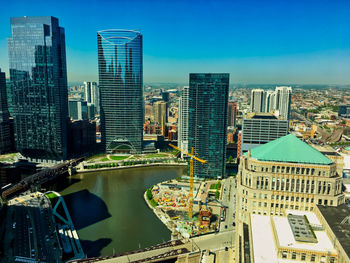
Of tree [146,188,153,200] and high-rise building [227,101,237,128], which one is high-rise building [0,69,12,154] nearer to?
tree [146,188,153,200]

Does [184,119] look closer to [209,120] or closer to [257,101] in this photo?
[209,120]

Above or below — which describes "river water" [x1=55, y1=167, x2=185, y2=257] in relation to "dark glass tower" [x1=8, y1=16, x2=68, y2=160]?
below

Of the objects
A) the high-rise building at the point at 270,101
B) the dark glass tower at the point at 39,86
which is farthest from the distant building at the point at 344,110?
the dark glass tower at the point at 39,86

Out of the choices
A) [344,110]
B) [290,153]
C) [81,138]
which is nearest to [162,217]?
[290,153]

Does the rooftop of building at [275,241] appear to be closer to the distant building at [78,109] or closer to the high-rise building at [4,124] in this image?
the high-rise building at [4,124]

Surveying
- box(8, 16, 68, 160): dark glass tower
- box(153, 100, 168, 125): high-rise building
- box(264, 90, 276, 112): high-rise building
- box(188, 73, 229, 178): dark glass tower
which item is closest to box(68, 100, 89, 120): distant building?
box(153, 100, 168, 125): high-rise building

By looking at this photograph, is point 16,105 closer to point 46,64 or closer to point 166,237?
point 46,64
